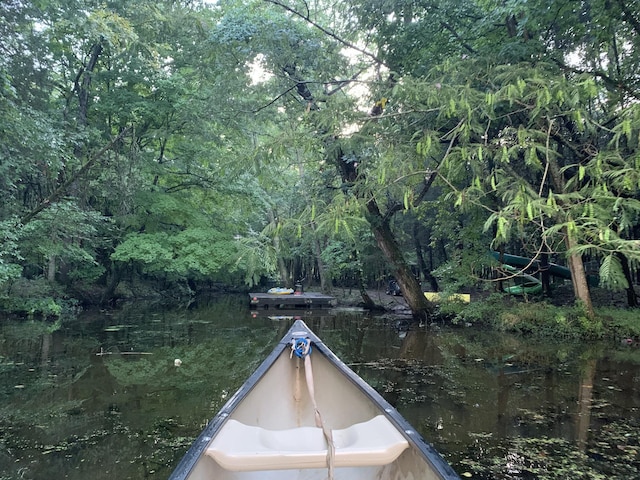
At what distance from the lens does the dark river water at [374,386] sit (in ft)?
11.6

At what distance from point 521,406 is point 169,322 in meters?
10.5

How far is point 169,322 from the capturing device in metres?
12.9

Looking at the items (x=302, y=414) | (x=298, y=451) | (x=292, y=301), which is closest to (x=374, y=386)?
(x=302, y=414)

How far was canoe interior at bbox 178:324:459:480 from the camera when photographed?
2.42 m

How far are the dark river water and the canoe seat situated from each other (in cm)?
101

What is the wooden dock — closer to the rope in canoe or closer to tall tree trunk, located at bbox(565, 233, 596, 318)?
tall tree trunk, located at bbox(565, 233, 596, 318)

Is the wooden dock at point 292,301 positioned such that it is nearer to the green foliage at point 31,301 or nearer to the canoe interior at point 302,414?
the green foliage at point 31,301

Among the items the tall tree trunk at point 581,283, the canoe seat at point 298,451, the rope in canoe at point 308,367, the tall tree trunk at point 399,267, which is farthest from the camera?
the tall tree trunk at point 399,267

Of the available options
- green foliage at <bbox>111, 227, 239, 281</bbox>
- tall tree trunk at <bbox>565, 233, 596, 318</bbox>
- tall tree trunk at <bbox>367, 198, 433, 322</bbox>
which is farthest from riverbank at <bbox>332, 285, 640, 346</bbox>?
green foliage at <bbox>111, 227, 239, 281</bbox>

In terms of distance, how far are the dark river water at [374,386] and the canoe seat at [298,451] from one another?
1.01m

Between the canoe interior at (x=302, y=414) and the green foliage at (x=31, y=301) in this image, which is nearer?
the canoe interior at (x=302, y=414)

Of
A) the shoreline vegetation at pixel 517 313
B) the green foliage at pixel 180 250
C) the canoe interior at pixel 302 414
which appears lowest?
the canoe interior at pixel 302 414

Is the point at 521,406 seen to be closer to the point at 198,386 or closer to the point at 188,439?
the point at 188,439

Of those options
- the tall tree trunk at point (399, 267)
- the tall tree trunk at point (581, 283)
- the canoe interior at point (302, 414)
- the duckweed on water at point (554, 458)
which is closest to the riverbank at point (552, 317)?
the tall tree trunk at point (581, 283)
